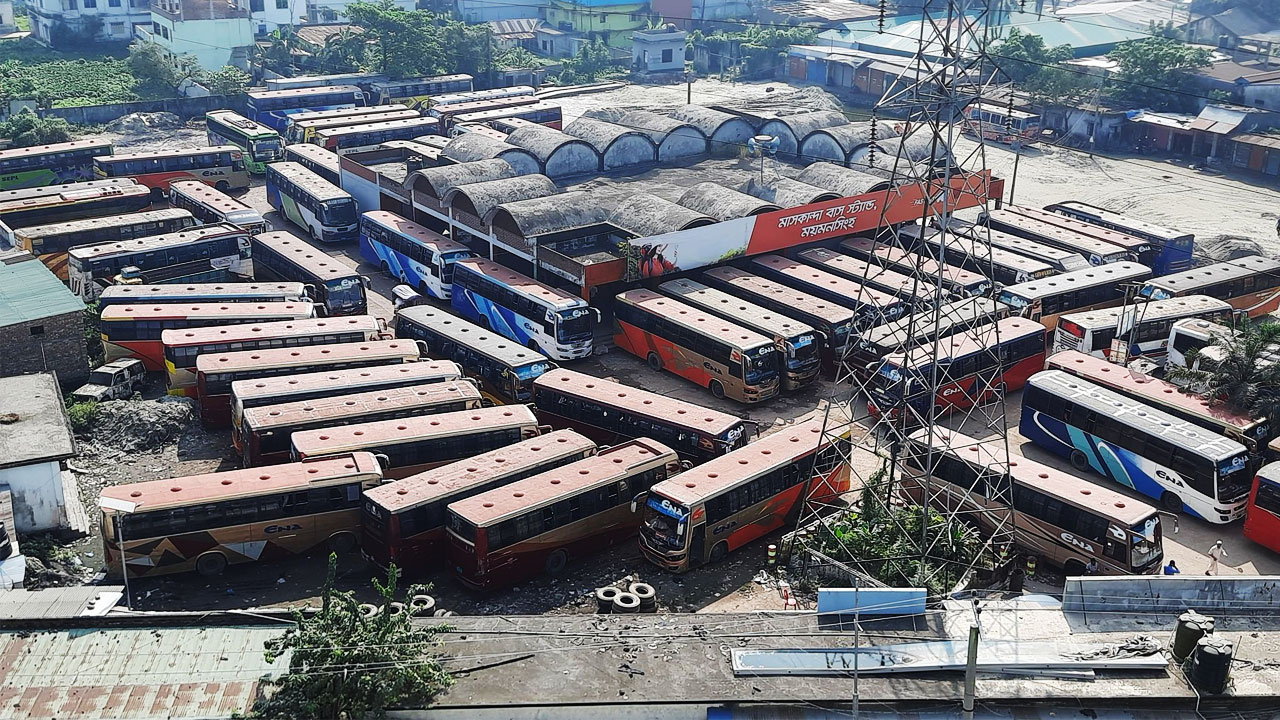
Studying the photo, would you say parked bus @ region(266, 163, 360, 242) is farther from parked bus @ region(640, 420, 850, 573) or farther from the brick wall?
parked bus @ region(640, 420, 850, 573)

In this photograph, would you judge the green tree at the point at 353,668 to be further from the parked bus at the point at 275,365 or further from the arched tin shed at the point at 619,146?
the arched tin shed at the point at 619,146

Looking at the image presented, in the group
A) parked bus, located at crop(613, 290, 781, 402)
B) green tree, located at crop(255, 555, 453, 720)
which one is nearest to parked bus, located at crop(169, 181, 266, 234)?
parked bus, located at crop(613, 290, 781, 402)

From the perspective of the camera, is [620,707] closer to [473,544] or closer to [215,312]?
[473,544]

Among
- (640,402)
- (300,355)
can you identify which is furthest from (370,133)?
(640,402)

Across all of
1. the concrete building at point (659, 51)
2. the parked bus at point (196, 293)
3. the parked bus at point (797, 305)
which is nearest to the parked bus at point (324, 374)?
the parked bus at point (196, 293)

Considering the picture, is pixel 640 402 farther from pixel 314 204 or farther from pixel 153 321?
pixel 314 204

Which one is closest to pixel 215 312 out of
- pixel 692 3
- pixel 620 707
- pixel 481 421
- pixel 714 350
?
pixel 481 421

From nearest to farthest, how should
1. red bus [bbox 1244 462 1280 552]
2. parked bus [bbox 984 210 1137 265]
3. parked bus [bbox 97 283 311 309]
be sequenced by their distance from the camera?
1. red bus [bbox 1244 462 1280 552]
2. parked bus [bbox 97 283 311 309]
3. parked bus [bbox 984 210 1137 265]
